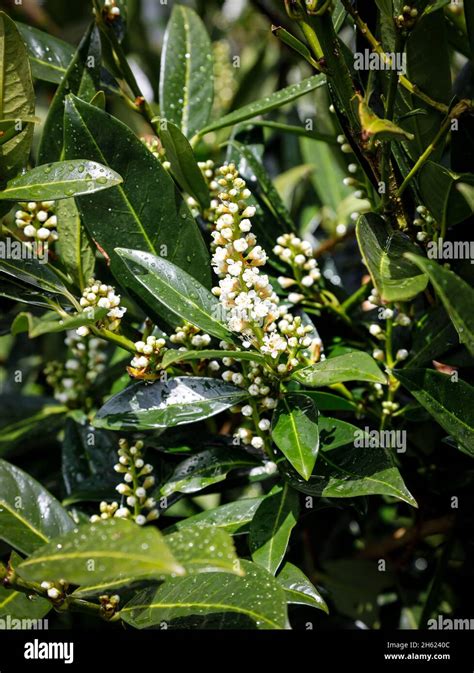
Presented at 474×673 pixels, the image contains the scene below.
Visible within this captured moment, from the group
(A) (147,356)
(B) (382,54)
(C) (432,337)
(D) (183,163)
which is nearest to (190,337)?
(A) (147,356)

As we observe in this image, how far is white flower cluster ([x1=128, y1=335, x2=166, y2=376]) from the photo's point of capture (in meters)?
1.21

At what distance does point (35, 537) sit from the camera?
1.27m

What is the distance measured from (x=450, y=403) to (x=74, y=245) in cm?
67

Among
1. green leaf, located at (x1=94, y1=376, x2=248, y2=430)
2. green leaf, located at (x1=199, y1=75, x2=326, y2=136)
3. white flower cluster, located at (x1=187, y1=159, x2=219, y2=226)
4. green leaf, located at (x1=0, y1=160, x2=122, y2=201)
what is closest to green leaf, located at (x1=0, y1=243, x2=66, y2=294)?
green leaf, located at (x1=0, y1=160, x2=122, y2=201)

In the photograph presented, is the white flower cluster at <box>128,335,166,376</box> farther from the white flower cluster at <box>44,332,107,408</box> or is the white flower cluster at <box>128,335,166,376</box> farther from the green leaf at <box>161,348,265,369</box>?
the white flower cluster at <box>44,332,107,408</box>

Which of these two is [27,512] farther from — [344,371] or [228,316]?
[344,371]

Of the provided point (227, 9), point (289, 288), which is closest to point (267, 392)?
point (289, 288)

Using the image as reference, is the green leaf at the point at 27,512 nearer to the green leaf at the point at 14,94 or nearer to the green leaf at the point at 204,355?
the green leaf at the point at 204,355

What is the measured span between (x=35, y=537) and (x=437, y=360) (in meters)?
0.75

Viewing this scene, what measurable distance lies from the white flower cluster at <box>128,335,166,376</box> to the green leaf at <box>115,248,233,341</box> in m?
0.06

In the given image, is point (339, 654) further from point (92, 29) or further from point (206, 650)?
point (92, 29)

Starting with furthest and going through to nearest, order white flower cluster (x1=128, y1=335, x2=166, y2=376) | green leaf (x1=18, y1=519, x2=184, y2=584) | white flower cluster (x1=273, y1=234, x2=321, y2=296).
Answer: white flower cluster (x1=273, y1=234, x2=321, y2=296), white flower cluster (x1=128, y1=335, x2=166, y2=376), green leaf (x1=18, y1=519, x2=184, y2=584)

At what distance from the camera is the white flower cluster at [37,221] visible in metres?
1.33

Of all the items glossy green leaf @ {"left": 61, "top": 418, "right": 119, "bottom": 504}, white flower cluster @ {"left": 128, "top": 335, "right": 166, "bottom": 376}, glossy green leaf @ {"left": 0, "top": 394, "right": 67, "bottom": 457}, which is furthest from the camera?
glossy green leaf @ {"left": 0, "top": 394, "right": 67, "bottom": 457}
